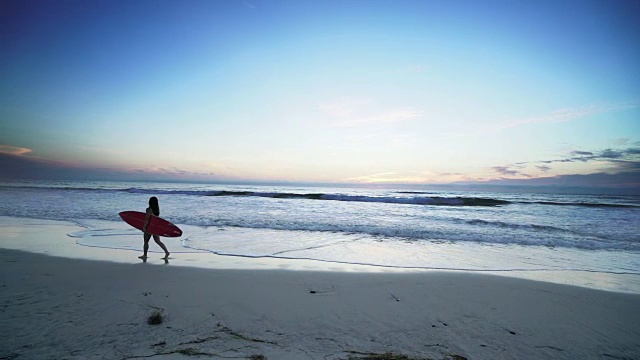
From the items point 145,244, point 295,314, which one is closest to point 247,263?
point 145,244

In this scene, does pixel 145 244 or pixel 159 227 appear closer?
pixel 145 244

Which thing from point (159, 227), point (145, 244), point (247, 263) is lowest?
point (247, 263)

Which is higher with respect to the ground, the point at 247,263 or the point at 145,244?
the point at 145,244

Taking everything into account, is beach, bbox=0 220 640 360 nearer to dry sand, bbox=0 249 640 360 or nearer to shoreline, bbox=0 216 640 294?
dry sand, bbox=0 249 640 360

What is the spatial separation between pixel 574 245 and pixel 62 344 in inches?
520

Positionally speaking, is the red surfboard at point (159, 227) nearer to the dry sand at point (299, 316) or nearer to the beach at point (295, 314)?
the beach at point (295, 314)

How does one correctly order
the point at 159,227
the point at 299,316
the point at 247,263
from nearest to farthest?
the point at 299,316 < the point at 247,263 < the point at 159,227

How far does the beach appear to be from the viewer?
9.84ft

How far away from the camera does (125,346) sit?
293 cm

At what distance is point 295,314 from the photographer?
3891 mm

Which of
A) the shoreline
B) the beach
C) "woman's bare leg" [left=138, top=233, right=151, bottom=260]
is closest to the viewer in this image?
the beach

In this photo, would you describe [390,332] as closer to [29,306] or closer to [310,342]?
[310,342]

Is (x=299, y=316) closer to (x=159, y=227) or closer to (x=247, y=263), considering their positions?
(x=247, y=263)

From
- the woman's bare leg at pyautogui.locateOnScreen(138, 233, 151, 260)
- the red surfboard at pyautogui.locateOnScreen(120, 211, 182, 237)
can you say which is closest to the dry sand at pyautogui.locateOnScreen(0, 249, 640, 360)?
the woman's bare leg at pyautogui.locateOnScreen(138, 233, 151, 260)
